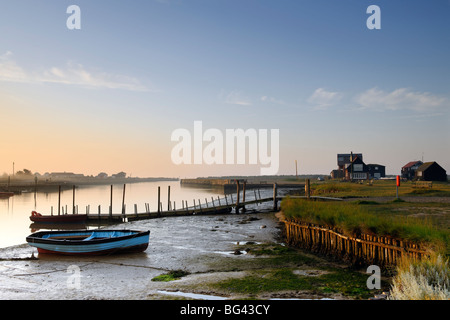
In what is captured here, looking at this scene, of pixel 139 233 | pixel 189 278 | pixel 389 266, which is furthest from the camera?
pixel 139 233

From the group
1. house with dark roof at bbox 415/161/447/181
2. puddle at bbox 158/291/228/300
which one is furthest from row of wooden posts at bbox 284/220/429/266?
house with dark roof at bbox 415/161/447/181

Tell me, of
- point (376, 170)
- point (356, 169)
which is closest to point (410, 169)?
point (376, 170)

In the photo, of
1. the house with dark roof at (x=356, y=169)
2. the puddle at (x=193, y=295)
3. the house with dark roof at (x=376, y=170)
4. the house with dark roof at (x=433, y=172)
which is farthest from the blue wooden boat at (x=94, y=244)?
the house with dark roof at (x=376, y=170)

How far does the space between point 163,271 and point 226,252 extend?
16.2 ft

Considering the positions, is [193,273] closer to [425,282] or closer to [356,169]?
[425,282]

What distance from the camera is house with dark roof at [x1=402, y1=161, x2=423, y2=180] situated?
107 m

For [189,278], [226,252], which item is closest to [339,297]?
[189,278]

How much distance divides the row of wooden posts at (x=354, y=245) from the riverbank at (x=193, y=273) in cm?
93

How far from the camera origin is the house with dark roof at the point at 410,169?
10662 cm

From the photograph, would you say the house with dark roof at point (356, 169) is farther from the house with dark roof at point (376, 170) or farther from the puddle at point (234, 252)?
the puddle at point (234, 252)

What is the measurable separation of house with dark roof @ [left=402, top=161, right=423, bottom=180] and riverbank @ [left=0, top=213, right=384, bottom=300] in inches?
3801

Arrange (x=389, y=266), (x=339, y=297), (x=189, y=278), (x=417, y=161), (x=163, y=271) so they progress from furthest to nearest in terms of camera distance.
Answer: (x=417, y=161) → (x=163, y=271) → (x=189, y=278) → (x=389, y=266) → (x=339, y=297)
